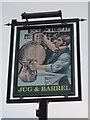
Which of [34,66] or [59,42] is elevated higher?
[59,42]

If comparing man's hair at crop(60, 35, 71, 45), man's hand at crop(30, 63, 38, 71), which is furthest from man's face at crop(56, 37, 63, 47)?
man's hand at crop(30, 63, 38, 71)

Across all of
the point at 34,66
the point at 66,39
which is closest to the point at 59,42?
the point at 66,39


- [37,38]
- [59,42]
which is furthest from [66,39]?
[37,38]

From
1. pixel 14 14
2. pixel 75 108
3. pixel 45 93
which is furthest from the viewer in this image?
pixel 14 14

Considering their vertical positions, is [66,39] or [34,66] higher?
[66,39]

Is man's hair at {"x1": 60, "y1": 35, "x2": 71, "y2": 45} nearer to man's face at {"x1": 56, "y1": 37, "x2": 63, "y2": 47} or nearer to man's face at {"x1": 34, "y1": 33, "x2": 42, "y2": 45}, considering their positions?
man's face at {"x1": 56, "y1": 37, "x2": 63, "y2": 47}

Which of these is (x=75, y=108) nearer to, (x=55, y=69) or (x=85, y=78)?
(x=85, y=78)

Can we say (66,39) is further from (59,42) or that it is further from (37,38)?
(37,38)

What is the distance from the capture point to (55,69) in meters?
1.08

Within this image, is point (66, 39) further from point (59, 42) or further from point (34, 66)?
point (34, 66)

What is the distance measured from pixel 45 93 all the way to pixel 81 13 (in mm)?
1261

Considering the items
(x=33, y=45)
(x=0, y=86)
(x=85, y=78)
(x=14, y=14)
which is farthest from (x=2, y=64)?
(x=33, y=45)

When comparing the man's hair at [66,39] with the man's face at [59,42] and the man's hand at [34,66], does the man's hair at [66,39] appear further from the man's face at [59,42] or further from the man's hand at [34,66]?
the man's hand at [34,66]

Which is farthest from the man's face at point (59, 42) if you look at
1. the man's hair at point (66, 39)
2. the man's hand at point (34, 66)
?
the man's hand at point (34, 66)
